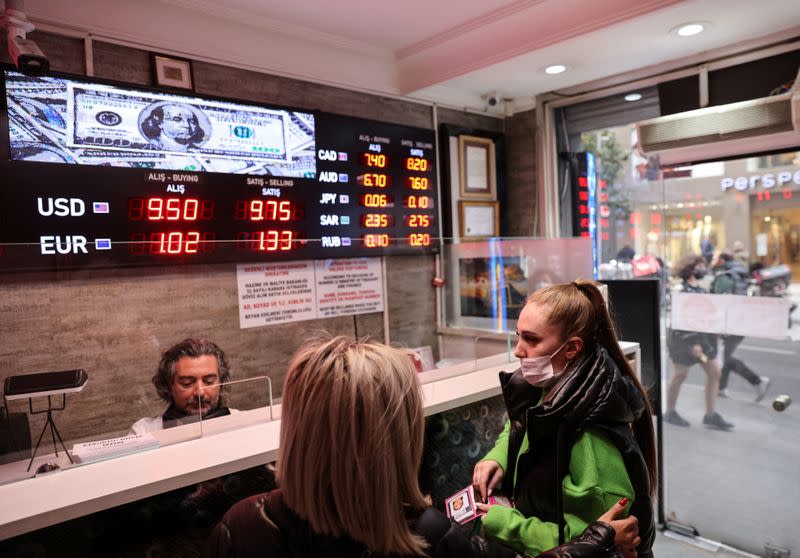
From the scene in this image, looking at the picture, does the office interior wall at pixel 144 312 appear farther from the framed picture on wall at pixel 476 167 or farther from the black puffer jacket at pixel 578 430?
the black puffer jacket at pixel 578 430

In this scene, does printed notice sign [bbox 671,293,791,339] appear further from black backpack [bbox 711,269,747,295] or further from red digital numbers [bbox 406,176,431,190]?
red digital numbers [bbox 406,176,431,190]

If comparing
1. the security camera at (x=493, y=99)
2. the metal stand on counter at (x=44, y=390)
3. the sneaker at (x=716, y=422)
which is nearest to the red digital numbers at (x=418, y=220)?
the security camera at (x=493, y=99)

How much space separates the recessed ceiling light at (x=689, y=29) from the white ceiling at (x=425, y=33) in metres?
0.04

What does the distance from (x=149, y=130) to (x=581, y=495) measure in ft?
7.95

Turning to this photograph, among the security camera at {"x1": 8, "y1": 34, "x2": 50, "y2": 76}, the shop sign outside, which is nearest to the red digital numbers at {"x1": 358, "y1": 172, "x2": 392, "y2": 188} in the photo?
the security camera at {"x1": 8, "y1": 34, "x2": 50, "y2": 76}

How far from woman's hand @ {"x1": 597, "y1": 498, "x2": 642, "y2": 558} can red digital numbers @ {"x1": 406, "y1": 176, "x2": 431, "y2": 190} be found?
9.06 ft

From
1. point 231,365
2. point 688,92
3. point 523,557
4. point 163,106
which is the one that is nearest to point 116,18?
point 163,106

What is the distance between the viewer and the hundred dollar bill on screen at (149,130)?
2.33m

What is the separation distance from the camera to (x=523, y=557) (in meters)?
1.10

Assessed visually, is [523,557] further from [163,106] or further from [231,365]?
[163,106]

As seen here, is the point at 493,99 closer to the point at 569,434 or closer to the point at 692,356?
the point at 692,356

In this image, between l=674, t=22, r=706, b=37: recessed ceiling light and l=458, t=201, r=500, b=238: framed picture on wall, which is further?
l=458, t=201, r=500, b=238: framed picture on wall

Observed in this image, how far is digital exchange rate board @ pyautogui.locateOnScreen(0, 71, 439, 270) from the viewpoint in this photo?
228 cm

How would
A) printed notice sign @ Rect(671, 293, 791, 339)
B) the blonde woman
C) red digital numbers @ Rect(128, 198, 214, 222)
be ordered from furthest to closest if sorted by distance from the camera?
printed notice sign @ Rect(671, 293, 791, 339)
red digital numbers @ Rect(128, 198, 214, 222)
the blonde woman
